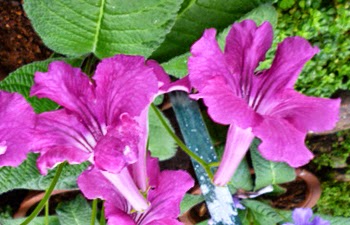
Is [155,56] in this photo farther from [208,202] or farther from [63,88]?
[63,88]

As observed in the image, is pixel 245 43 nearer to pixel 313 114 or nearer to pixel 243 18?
pixel 313 114

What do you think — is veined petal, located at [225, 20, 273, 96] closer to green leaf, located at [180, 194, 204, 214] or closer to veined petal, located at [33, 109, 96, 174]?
veined petal, located at [33, 109, 96, 174]

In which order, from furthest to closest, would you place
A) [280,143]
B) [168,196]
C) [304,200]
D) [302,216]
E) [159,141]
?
[304,200], [159,141], [302,216], [168,196], [280,143]

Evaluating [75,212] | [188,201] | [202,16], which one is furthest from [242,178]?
[202,16]

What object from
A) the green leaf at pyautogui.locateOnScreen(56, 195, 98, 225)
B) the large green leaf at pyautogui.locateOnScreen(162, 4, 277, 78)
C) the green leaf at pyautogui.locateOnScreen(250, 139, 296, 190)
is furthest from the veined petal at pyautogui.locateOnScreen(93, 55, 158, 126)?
the green leaf at pyautogui.locateOnScreen(250, 139, 296, 190)

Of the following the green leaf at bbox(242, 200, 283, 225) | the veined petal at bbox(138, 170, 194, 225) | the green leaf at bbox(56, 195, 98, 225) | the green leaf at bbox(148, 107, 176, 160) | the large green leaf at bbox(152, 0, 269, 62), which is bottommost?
the green leaf at bbox(242, 200, 283, 225)

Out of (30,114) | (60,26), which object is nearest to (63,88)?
(30,114)
